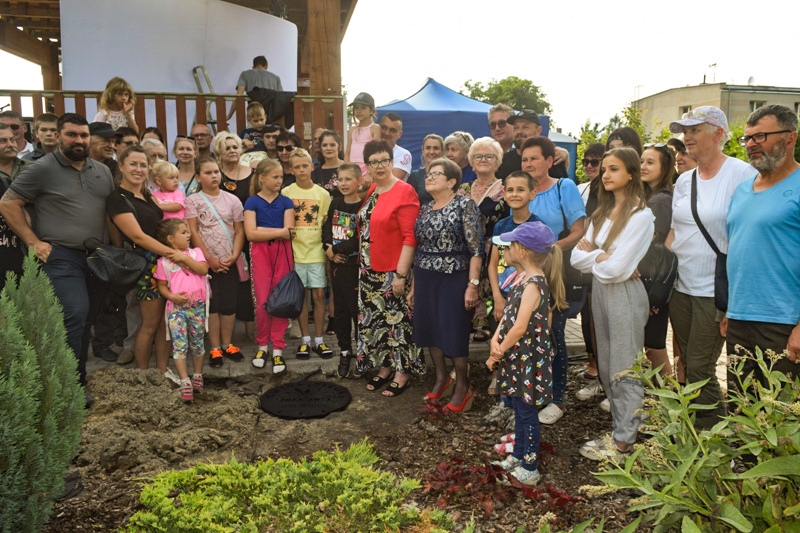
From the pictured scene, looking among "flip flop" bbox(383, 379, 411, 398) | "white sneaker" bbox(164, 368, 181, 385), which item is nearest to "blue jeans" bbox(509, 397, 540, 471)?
"flip flop" bbox(383, 379, 411, 398)

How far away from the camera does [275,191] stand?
18.9 feet

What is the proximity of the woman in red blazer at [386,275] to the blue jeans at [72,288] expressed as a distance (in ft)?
7.50

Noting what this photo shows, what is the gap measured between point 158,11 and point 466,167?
710cm

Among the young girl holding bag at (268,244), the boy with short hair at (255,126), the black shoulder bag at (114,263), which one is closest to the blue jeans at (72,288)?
the black shoulder bag at (114,263)

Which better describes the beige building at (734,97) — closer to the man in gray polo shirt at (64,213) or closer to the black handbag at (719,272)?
the black handbag at (719,272)

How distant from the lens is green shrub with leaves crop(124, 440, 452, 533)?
2.81m

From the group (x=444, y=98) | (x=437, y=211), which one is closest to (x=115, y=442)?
(x=437, y=211)

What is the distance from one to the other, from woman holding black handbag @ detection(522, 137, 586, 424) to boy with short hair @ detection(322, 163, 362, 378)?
1742 millimetres

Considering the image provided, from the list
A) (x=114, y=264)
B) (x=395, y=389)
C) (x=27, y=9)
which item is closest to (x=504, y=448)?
(x=395, y=389)

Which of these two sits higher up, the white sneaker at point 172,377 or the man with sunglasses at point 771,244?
the man with sunglasses at point 771,244

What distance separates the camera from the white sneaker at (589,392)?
5.11 meters

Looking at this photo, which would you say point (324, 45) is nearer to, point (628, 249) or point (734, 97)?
point (628, 249)

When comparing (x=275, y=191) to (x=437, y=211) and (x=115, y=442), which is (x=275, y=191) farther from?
(x=115, y=442)

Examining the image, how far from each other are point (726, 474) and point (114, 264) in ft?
14.5
